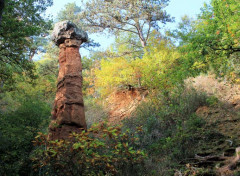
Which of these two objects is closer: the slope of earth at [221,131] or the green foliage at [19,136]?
the slope of earth at [221,131]

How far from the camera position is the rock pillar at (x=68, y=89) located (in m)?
6.94

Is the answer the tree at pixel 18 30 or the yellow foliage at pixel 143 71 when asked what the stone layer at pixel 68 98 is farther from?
the yellow foliage at pixel 143 71

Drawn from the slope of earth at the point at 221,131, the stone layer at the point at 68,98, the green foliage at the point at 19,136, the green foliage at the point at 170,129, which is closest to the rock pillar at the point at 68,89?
the stone layer at the point at 68,98

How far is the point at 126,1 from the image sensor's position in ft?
51.3

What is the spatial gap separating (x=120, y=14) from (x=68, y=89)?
10.3m

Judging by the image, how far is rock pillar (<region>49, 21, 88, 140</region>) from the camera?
273 inches

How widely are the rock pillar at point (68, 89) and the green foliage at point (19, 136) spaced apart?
120cm

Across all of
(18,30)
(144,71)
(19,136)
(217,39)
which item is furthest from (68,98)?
(144,71)

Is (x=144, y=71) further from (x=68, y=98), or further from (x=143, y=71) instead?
(x=68, y=98)

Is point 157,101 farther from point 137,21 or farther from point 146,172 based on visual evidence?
point 137,21

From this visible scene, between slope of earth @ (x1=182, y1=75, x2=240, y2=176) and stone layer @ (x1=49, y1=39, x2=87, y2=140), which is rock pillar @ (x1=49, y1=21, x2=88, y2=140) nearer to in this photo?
stone layer @ (x1=49, y1=39, x2=87, y2=140)

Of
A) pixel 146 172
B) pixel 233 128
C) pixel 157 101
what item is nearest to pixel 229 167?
pixel 146 172

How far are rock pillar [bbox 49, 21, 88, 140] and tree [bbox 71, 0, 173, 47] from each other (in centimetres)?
821

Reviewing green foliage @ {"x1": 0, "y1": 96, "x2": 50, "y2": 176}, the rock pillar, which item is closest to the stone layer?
the rock pillar
